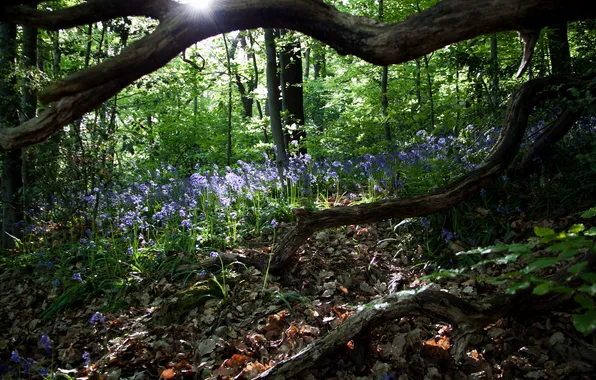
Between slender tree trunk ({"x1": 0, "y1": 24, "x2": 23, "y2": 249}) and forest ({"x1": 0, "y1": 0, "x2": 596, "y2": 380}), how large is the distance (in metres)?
0.03

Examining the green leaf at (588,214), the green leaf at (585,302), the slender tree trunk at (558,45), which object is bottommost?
the green leaf at (585,302)

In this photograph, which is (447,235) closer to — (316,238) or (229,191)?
(316,238)

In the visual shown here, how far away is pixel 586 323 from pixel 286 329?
224 cm

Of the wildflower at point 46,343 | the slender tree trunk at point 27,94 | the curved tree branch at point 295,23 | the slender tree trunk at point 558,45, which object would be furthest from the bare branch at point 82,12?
the slender tree trunk at point 558,45

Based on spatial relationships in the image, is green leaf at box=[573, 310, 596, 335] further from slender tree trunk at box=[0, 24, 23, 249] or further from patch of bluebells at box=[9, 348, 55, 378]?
slender tree trunk at box=[0, 24, 23, 249]

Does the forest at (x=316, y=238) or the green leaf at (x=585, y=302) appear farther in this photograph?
the forest at (x=316, y=238)

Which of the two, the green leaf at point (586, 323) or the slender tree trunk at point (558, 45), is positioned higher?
the slender tree trunk at point (558, 45)

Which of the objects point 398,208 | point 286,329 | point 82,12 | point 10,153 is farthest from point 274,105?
point 82,12

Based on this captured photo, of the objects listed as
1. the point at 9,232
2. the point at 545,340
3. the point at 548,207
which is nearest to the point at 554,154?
the point at 548,207

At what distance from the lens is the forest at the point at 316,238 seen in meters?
2.37

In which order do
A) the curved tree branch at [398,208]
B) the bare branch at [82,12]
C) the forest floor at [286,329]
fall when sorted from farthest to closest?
the curved tree branch at [398,208] → the forest floor at [286,329] → the bare branch at [82,12]

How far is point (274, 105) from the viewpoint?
6738 millimetres

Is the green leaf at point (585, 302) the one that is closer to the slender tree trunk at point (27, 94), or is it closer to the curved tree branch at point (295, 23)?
the curved tree branch at point (295, 23)

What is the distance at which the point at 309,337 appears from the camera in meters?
3.03
